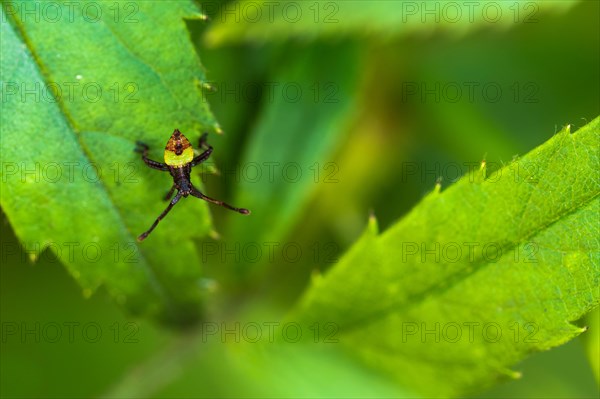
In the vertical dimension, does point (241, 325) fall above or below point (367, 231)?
below

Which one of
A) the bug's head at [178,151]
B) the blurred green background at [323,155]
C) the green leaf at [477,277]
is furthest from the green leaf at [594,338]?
the bug's head at [178,151]

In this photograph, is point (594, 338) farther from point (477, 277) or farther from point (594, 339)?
point (477, 277)

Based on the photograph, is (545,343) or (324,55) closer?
(545,343)

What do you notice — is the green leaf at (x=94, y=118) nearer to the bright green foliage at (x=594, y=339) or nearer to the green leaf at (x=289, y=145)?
the green leaf at (x=289, y=145)

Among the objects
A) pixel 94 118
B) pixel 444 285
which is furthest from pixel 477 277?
pixel 94 118

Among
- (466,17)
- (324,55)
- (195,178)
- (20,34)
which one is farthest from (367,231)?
(20,34)

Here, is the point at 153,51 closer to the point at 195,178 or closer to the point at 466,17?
the point at 195,178
